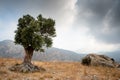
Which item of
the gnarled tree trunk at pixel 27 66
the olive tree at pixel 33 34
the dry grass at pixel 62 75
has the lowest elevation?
the dry grass at pixel 62 75

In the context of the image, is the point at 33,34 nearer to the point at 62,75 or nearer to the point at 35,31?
the point at 35,31

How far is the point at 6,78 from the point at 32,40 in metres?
8.64

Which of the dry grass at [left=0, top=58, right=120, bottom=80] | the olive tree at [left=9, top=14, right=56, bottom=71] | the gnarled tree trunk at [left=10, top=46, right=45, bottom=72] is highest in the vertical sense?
the olive tree at [left=9, top=14, right=56, bottom=71]

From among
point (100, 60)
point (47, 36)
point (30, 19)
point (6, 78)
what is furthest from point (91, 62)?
Result: point (6, 78)

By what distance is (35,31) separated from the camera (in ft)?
79.6

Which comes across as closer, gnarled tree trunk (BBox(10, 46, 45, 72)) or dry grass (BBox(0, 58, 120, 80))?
dry grass (BBox(0, 58, 120, 80))

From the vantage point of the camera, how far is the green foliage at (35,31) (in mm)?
23812

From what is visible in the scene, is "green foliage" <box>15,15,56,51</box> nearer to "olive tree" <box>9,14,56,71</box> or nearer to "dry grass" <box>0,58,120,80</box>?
"olive tree" <box>9,14,56,71</box>

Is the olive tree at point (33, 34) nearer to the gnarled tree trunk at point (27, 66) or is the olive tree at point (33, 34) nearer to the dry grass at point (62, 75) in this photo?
the gnarled tree trunk at point (27, 66)

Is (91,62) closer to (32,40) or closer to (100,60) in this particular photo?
(100,60)

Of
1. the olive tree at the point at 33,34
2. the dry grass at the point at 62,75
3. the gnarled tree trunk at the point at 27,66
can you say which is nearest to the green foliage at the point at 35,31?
the olive tree at the point at 33,34

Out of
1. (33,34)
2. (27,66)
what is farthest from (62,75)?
(33,34)

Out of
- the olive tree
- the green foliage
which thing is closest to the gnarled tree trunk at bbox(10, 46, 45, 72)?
the olive tree

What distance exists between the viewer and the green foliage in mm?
23812
